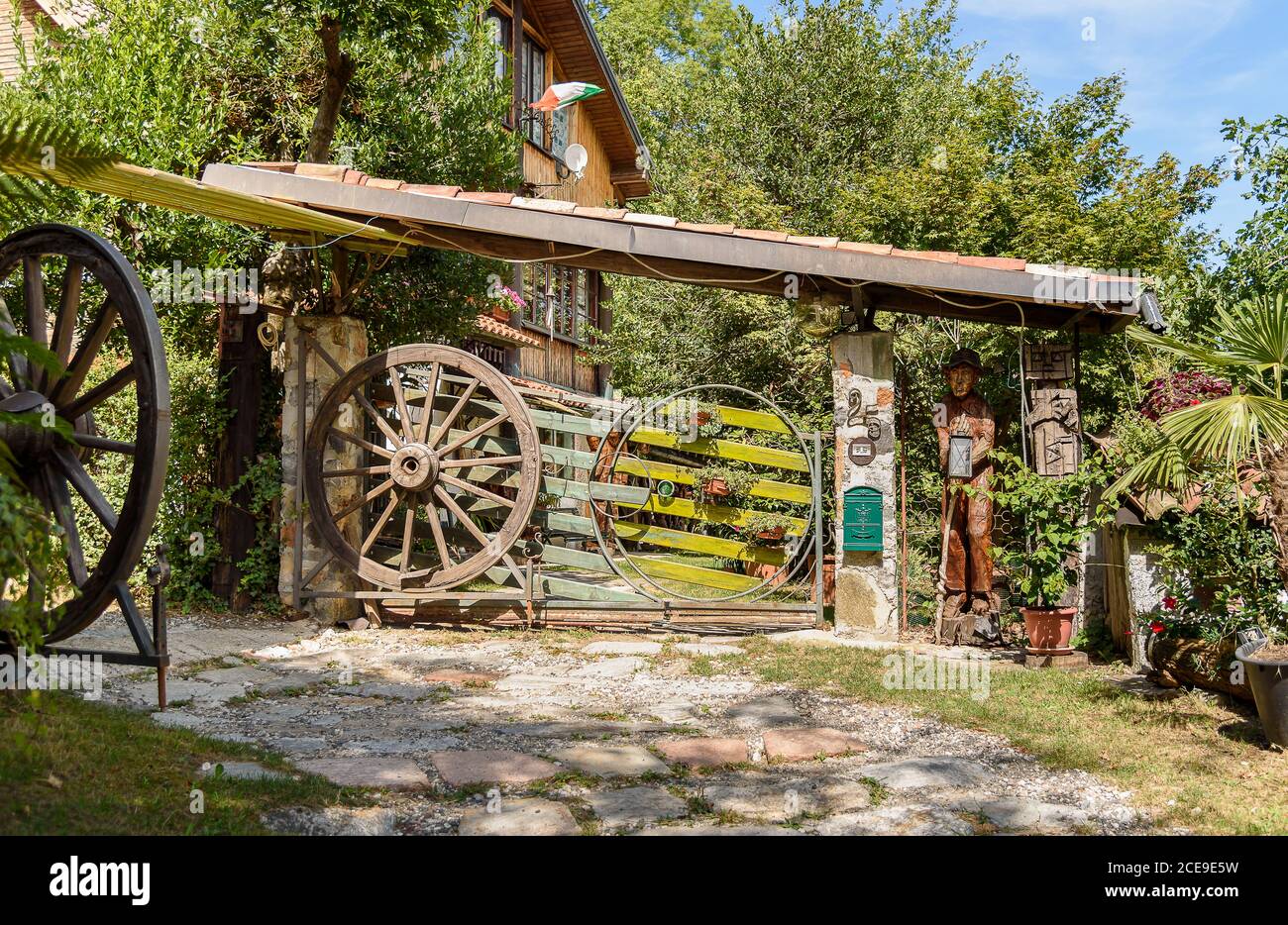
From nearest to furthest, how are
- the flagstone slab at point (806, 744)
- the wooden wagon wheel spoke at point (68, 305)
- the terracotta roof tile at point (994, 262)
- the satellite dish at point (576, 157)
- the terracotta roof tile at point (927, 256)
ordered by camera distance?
the wooden wagon wheel spoke at point (68, 305)
the flagstone slab at point (806, 744)
the terracotta roof tile at point (994, 262)
the terracotta roof tile at point (927, 256)
the satellite dish at point (576, 157)

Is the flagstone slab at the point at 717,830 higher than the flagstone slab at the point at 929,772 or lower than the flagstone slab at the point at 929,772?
lower

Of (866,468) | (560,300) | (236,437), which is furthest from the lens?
(560,300)

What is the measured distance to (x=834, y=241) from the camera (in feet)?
24.3

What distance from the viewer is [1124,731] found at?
5.06 meters

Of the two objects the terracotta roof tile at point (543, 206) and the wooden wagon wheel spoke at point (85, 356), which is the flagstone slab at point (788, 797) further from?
the terracotta roof tile at point (543, 206)

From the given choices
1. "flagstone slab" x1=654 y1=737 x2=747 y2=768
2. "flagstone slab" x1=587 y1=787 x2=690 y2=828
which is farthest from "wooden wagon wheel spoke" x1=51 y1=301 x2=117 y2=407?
"flagstone slab" x1=654 y1=737 x2=747 y2=768

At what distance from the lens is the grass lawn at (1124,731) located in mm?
3971

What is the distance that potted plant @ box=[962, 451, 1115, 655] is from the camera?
678 centimetres

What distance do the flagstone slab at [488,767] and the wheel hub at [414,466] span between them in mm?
3665

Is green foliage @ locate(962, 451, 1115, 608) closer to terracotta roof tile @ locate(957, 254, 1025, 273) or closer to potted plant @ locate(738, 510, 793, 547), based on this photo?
terracotta roof tile @ locate(957, 254, 1025, 273)

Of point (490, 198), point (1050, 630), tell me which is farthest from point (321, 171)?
point (1050, 630)

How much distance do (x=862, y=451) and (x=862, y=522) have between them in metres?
0.55

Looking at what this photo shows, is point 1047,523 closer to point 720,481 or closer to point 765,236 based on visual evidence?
point 765,236

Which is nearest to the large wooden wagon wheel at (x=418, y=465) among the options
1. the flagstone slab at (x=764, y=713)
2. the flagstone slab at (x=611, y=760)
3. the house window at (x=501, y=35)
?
the flagstone slab at (x=764, y=713)
